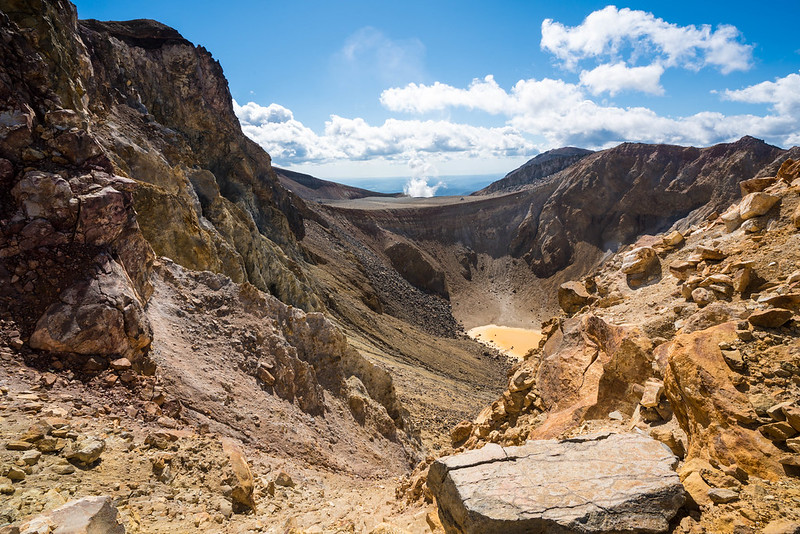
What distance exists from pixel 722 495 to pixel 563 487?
62.3 inches

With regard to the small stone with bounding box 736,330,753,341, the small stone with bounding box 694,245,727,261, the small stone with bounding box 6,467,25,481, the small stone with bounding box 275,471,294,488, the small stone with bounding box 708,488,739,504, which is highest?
the small stone with bounding box 694,245,727,261

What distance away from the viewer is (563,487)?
471 cm

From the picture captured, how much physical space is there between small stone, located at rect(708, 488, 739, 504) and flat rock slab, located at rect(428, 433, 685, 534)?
0.28 meters

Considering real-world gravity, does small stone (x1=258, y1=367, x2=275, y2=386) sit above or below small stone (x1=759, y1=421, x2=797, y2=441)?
below

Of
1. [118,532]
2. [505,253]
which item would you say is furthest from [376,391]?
[505,253]

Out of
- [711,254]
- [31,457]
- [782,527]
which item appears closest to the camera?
[782,527]

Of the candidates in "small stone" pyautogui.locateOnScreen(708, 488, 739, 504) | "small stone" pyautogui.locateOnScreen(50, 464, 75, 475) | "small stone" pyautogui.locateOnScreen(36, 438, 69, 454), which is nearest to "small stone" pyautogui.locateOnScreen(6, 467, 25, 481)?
"small stone" pyautogui.locateOnScreen(50, 464, 75, 475)

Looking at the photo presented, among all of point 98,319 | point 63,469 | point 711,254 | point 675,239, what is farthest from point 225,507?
point 675,239

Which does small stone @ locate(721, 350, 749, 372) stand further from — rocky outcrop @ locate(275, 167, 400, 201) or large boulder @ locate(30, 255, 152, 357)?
rocky outcrop @ locate(275, 167, 400, 201)

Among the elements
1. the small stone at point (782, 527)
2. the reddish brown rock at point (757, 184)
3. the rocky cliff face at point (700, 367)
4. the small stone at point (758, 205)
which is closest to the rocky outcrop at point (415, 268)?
the rocky cliff face at point (700, 367)

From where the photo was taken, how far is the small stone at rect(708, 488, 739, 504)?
160 inches

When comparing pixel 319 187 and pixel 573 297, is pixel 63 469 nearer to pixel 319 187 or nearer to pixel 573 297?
pixel 573 297

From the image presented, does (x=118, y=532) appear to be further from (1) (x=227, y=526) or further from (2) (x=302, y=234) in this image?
(2) (x=302, y=234)

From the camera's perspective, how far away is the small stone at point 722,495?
4.07 meters
